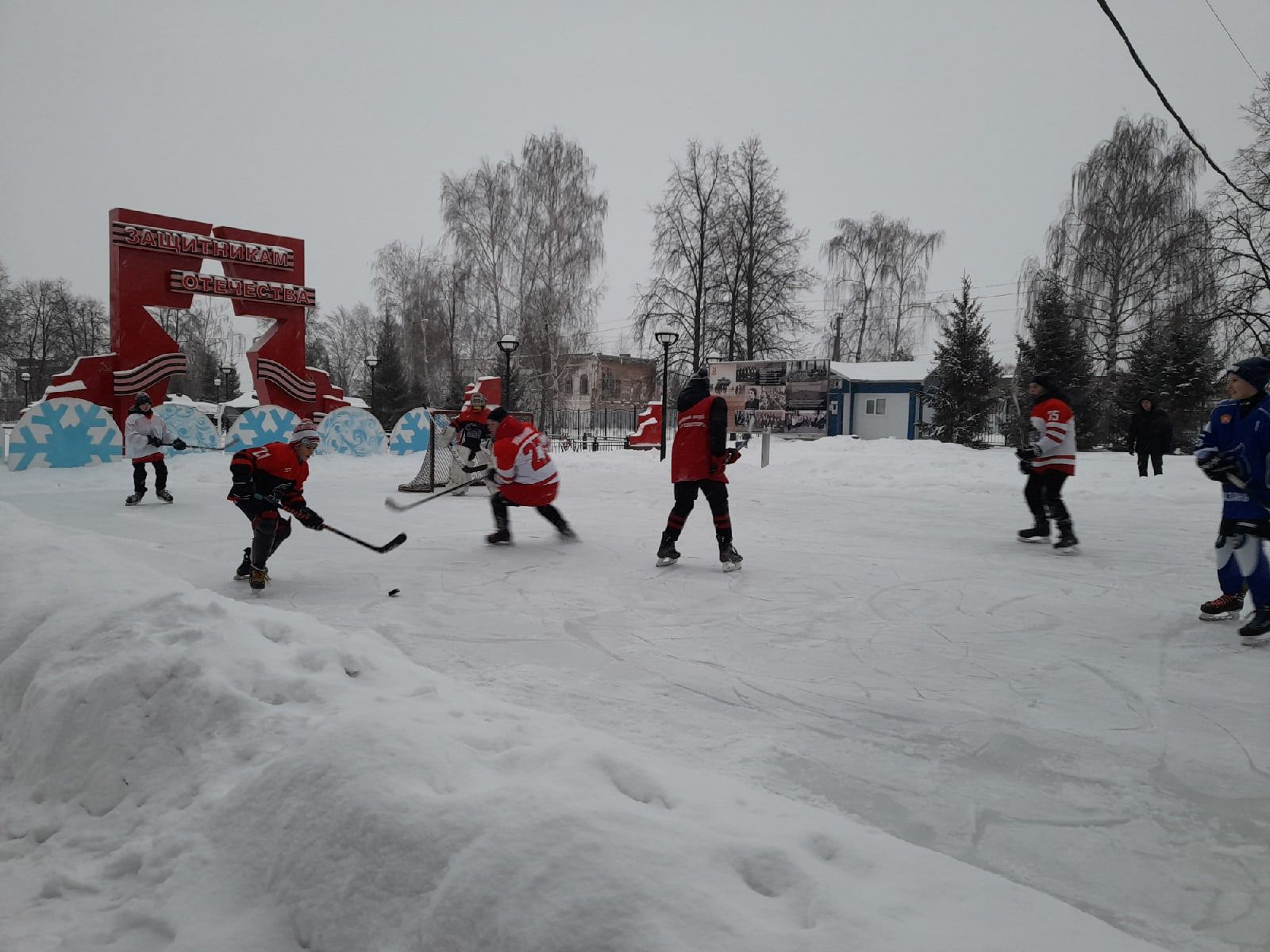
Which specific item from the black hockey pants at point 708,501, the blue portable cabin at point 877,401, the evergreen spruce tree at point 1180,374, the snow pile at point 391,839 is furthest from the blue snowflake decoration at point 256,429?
the evergreen spruce tree at point 1180,374

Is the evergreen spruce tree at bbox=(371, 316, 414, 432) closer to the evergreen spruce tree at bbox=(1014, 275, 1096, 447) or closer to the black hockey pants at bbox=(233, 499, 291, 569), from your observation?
the evergreen spruce tree at bbox=(1014, 275, 1096, 447)

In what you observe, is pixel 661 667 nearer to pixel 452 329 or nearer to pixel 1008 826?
pixel 1008 826

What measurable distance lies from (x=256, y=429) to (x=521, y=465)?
11.8m

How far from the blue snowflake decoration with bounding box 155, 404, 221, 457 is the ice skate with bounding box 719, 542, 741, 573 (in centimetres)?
1403

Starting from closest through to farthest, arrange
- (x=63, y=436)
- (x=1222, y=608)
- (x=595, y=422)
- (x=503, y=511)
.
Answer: (x=1222, y=608) < (x=503, y=511) < (x=63, y=436) < (x=595, y=422)

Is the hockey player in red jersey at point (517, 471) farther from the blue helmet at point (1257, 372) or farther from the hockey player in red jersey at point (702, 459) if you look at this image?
the blue helmet at point (1257, 372)

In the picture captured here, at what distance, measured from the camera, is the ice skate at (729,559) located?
6.30 metres

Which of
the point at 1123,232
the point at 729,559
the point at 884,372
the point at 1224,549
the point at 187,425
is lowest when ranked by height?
the point at 729,559

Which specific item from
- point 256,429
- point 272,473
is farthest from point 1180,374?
point 272,473

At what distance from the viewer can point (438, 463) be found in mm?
13484

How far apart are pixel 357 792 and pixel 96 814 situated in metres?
1.08

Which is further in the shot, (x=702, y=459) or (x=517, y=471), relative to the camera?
(x=517, y=471)

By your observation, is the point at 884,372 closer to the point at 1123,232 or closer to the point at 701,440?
the point at 1123,232

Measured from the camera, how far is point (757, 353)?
32.9 m
